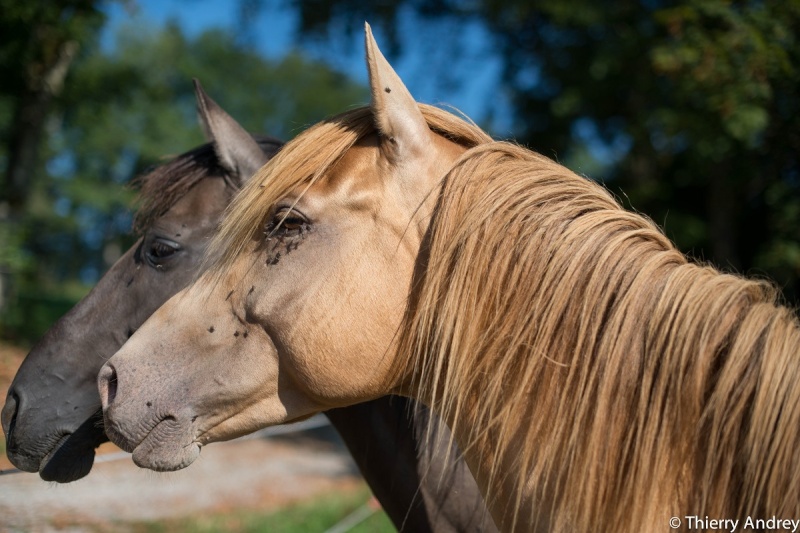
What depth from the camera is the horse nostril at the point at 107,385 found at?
1.82 metres

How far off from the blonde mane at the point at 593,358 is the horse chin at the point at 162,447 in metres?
0.67

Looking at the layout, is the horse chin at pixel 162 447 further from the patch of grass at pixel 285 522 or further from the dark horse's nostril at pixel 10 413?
the patch of grass at pixel 285 522

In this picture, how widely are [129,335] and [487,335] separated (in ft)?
→ 5.59

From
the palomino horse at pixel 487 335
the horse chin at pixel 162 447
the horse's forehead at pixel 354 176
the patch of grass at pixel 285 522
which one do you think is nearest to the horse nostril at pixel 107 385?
the palomino horse at pixel 487 335

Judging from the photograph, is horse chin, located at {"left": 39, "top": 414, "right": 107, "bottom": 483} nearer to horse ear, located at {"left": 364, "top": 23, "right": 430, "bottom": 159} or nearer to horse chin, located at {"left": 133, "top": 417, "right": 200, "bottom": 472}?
horse chin, located at {"left": 133, "top": 417, "right": 200, "bottom": 472}

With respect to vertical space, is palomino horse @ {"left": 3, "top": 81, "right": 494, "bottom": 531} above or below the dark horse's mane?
below

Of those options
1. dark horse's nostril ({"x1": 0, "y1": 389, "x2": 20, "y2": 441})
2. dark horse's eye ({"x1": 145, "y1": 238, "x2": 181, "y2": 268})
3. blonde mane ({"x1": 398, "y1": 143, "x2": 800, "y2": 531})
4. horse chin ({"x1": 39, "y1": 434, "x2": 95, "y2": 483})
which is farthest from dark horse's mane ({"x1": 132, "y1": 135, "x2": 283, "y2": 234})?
blonde mane ({"x1": 398, "y1": 143, "x2": 800, "y2": 531})

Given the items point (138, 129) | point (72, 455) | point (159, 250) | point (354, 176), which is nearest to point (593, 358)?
point (354, 176)

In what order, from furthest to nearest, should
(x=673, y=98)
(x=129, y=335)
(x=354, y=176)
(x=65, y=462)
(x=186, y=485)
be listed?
(x=673, y=98) → (x=186, y=485) → (x=129, y=335) → (x=65, y=462) → (x=354, y=176)

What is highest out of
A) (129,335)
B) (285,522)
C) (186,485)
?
(129,335)

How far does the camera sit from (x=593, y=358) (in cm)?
156

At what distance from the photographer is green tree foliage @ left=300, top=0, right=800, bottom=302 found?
4820mm

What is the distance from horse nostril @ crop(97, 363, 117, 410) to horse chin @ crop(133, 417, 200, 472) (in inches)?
6.0

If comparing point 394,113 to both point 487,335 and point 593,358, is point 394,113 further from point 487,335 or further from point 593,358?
point 593,358
